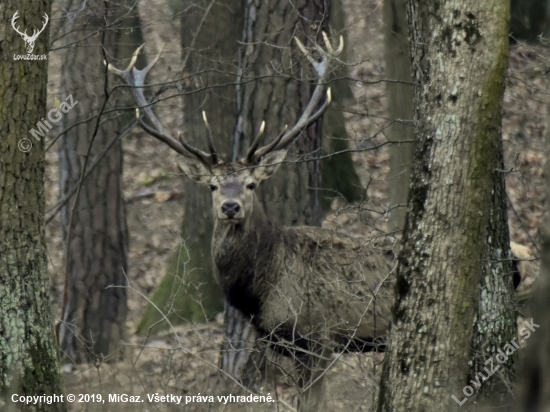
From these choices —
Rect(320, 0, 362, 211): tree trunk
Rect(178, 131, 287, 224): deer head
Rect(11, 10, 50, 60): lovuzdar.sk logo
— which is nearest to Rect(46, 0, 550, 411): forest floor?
Rect(320, 0, 362, 211): tree trunk

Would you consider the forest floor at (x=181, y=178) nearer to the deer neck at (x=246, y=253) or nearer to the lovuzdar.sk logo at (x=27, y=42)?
the deer neck at (x=246, y=253)

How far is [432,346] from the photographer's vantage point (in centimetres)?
581

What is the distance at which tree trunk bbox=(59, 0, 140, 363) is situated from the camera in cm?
1138

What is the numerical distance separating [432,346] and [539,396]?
2516 mm

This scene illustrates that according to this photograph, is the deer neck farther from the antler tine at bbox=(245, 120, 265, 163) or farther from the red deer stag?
the antler tine at bbox=(245, 120, 265, 163)

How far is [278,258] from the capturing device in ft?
30.3

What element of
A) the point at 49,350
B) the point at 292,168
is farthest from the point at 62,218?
the point at 49,350

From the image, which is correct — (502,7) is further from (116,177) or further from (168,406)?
(116,177)

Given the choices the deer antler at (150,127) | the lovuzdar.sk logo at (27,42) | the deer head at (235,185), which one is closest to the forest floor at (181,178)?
the deer antler at (150,127)

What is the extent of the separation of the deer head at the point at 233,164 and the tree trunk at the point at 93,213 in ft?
6.69

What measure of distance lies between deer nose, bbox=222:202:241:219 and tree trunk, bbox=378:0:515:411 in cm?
316

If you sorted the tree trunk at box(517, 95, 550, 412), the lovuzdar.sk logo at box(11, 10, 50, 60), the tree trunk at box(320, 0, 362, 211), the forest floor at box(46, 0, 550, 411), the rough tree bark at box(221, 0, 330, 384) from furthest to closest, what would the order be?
the tree trunk at box(320, 0, 362, 211)
the forest floor at box(46, 0, 550, 411)
the rough tree bark at box(221, 0, 330, 384)
the lovuzdar.sk logo at box(11, 10, 50, 60)
the tree trunk at box(517, 95, 550, 412)

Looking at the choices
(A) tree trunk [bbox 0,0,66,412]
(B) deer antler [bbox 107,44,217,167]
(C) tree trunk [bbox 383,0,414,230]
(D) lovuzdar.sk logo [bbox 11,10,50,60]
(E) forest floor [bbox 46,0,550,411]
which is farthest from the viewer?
(E) forest floor [bbox 46,0,550,411]

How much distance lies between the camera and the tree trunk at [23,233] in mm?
5926
